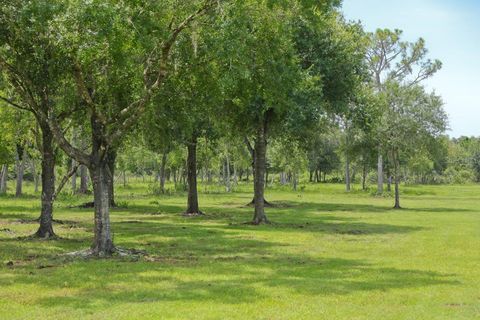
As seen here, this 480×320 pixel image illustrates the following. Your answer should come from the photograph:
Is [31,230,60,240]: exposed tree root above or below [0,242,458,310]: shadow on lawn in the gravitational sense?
above

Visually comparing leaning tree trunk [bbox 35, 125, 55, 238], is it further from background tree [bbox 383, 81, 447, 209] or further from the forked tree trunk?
background tree [bbox 383, 81, 447, 209]

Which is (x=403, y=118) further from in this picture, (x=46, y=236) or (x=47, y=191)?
(x=46, y=236)

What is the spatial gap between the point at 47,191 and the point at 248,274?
1378cm

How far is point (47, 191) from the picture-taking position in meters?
27.8

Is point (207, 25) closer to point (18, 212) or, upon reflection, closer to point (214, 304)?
point (214, 304)

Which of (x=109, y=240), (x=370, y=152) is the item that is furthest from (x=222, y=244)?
(x=370, y=152)

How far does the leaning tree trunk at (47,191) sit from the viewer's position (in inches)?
1073

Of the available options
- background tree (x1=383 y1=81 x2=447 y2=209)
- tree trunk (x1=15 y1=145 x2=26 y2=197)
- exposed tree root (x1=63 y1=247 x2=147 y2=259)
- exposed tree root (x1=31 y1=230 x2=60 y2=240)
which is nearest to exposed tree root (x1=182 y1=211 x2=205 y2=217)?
exposed tree root (x1=31 y1=230 x2=60 y2=240)

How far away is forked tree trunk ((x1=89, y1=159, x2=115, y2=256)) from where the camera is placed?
21141mm

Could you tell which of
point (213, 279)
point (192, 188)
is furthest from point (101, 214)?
point (192, 188)

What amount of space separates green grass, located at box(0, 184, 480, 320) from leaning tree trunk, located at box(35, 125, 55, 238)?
84cm

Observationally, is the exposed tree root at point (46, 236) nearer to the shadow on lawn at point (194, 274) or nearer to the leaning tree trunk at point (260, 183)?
the shadow on lawn at point (194, 274)

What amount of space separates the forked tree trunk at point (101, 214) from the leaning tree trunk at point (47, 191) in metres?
6.94

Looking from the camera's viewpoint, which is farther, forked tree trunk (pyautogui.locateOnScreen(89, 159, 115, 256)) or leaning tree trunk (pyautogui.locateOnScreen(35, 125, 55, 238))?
leaning tree trunk (pyautogui.locateOnScreen(35, 125, 55, 238))
